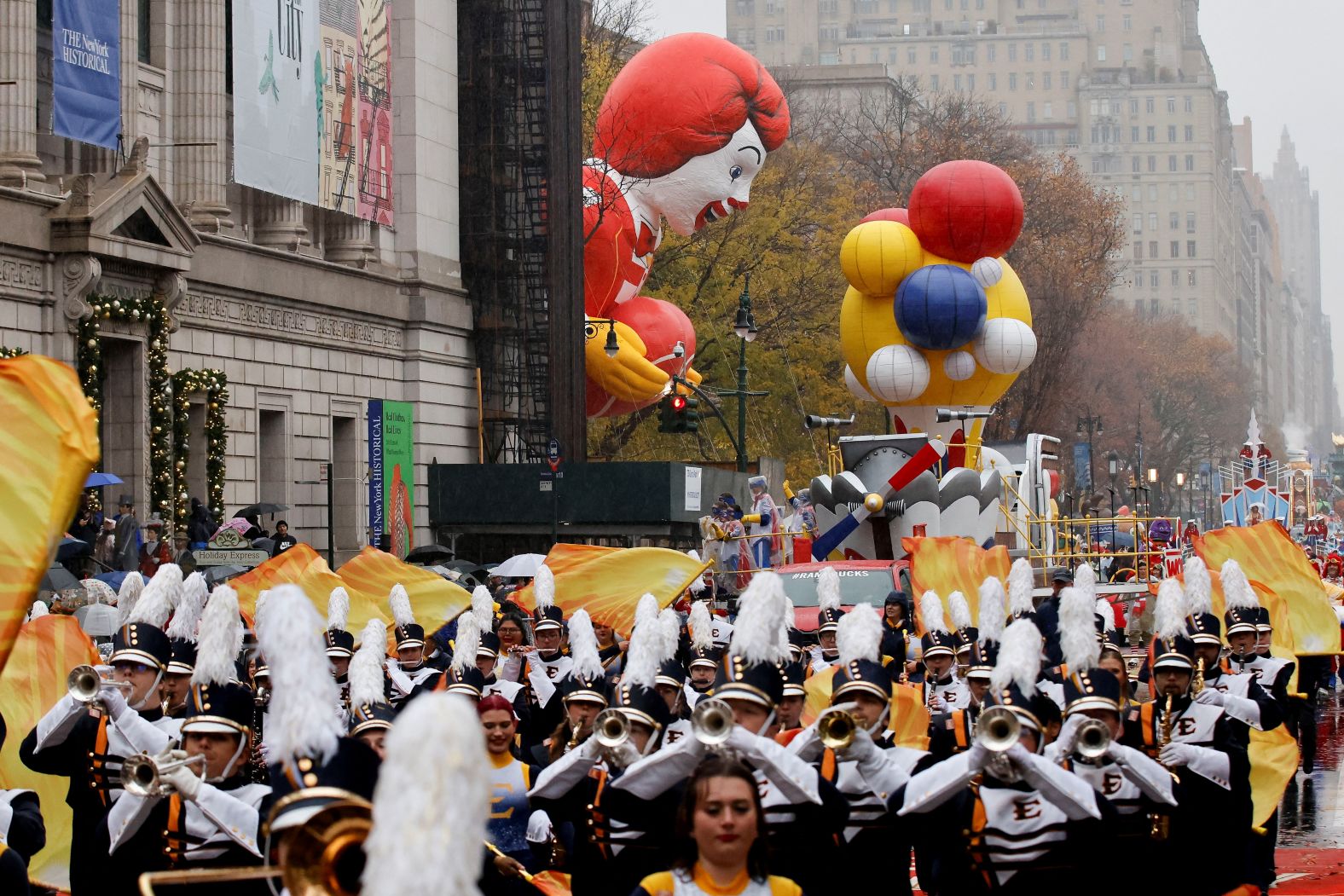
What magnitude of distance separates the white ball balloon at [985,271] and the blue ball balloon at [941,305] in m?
0.57

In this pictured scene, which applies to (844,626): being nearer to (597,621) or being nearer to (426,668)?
(426,668)

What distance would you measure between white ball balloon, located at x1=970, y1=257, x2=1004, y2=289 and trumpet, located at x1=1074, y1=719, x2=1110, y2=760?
2343cm

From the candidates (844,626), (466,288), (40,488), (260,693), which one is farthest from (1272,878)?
(466,288)

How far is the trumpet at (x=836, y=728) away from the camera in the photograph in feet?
24.3

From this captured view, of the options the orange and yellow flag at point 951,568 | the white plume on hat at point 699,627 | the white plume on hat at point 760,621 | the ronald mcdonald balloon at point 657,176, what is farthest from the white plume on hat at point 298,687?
the ronald mcdonald balloon at point 657,176

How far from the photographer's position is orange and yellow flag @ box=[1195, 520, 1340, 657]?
18.0m

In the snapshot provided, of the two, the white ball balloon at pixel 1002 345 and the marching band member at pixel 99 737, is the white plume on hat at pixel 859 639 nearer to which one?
the marching band member at pixel 99 737

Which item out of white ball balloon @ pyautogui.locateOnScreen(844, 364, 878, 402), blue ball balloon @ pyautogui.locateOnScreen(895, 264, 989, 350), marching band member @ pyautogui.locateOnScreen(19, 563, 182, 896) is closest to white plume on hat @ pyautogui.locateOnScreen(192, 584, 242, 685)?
marching band member @ pyautogui.locateOnScreen(19, 563, 182, 896)

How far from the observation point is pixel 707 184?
39.1m

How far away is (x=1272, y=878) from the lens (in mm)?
12523

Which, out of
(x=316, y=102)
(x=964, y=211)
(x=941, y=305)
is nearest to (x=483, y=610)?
(x=941, y=305)

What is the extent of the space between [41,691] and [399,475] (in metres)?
26.9

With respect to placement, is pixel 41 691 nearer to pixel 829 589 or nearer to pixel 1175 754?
pixel 1175 754

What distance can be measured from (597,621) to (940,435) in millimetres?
15538
